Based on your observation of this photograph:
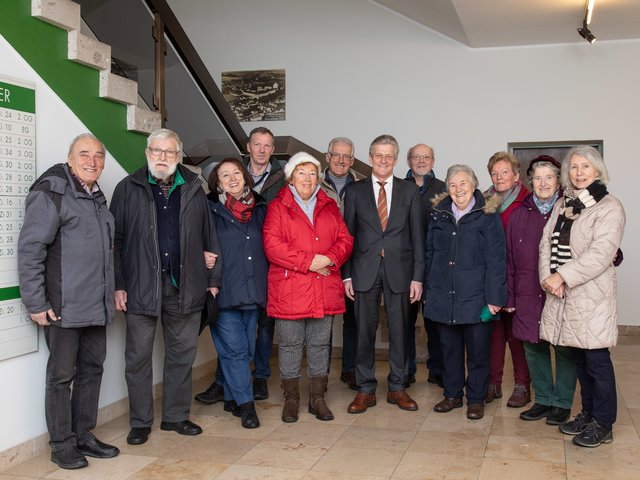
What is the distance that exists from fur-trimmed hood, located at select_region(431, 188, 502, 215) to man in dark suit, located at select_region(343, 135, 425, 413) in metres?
0.14

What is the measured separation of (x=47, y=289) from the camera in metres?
3.33

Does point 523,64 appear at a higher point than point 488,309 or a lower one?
higher

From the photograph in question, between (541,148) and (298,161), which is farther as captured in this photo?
(541,148)

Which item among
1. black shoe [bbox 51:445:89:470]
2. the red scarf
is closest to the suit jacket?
the red scarf

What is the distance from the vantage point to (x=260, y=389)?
185 inches

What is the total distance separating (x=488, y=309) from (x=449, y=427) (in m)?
0.71

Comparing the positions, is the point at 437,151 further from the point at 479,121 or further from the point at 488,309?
the point at 488,309

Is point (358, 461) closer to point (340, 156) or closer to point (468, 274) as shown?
point (468, 274)

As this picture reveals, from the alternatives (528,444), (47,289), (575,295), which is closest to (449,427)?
(528,444)

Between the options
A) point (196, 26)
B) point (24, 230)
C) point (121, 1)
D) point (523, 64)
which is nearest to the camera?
point (24, 230)

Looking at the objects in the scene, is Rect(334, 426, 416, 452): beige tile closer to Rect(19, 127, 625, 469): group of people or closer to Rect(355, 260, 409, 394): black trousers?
Rect(19, 127, 625, 469): group of people

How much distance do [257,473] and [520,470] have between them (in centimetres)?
123

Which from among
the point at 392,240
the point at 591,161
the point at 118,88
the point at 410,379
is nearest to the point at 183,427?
the point at 392,240

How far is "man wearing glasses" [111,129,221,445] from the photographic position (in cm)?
374
